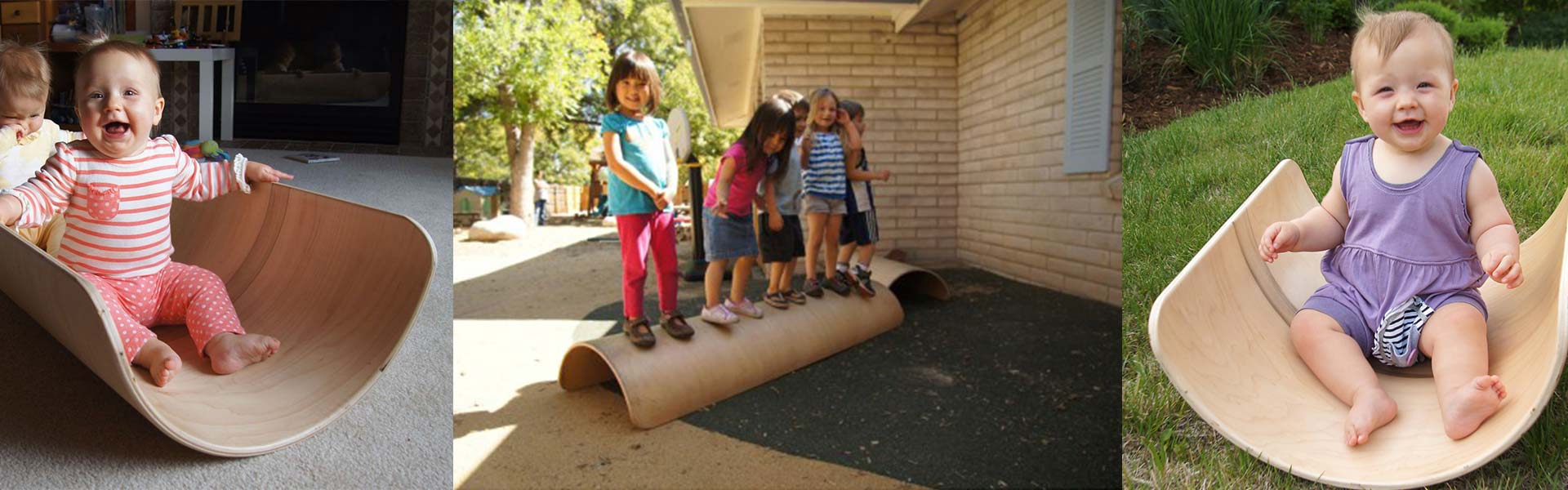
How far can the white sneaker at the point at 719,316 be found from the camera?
1.75 meters

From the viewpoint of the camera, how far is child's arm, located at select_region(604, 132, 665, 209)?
4.66ft

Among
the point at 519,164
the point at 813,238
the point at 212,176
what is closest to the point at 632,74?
the point at 519,164

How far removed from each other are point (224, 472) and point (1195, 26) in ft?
3.29

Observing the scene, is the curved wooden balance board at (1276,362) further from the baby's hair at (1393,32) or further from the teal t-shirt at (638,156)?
the teal t-shirt at (638,156)

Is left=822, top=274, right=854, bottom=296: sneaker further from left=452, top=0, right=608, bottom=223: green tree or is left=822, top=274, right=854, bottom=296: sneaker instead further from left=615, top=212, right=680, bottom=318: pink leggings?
left=452, top=0, right=608, bottom=223: green tree

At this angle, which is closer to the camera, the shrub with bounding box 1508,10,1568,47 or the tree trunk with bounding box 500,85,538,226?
the shrub with bounding box 1508,10,1568,47

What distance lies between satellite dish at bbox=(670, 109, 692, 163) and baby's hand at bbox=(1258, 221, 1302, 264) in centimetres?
126

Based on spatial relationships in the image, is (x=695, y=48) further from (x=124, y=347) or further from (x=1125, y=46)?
(x=124, y=347)

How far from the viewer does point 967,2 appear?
1.63 m

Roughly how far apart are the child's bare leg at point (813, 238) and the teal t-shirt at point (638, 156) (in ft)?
1.30

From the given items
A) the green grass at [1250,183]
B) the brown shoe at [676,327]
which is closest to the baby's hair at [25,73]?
the green grass at [1250,183]

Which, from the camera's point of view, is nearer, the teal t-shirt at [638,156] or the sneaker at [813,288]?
the teal t-shirt at [638,156]

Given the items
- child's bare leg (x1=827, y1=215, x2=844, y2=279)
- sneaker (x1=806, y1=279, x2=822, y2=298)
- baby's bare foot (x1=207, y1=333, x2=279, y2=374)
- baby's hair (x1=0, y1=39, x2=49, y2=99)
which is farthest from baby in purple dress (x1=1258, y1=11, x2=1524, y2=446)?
sneaker (x1=806, y1=279, x2=822, y2=298)

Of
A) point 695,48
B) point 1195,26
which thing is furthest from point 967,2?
point 1195,26
